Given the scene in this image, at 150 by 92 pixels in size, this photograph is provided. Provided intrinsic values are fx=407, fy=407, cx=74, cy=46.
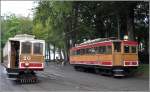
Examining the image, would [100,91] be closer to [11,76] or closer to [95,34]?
[11,76]

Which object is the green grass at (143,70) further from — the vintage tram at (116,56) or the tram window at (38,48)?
the tram window at (38,48)

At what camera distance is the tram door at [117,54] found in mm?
32250

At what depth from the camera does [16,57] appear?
29.4 m

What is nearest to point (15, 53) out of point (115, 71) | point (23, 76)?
point (23, 76)

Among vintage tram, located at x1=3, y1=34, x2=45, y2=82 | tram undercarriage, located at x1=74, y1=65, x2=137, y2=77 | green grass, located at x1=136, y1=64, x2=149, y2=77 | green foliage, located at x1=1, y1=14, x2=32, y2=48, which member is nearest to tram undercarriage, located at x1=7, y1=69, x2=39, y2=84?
vintage tram, located at x1=3, y1=34, x2=45, y2=82

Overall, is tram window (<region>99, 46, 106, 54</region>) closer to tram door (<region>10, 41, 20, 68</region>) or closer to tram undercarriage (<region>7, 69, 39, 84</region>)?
tram door (<region>10, 41, 20, 68</region>)

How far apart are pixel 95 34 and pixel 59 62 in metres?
10.1

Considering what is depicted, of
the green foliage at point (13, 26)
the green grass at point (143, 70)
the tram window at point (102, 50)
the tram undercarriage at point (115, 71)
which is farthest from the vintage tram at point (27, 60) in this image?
the green foliage at point (13, 26)

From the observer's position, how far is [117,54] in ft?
107

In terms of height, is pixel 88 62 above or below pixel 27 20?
below

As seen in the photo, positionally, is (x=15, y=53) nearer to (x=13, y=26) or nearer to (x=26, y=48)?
(x=26, y=48)

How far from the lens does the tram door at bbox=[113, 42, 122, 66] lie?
3225cm

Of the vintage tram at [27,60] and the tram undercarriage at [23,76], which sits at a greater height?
the vintage tram at [27,60]

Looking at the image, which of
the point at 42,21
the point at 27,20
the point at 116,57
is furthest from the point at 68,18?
the point at 27,20
